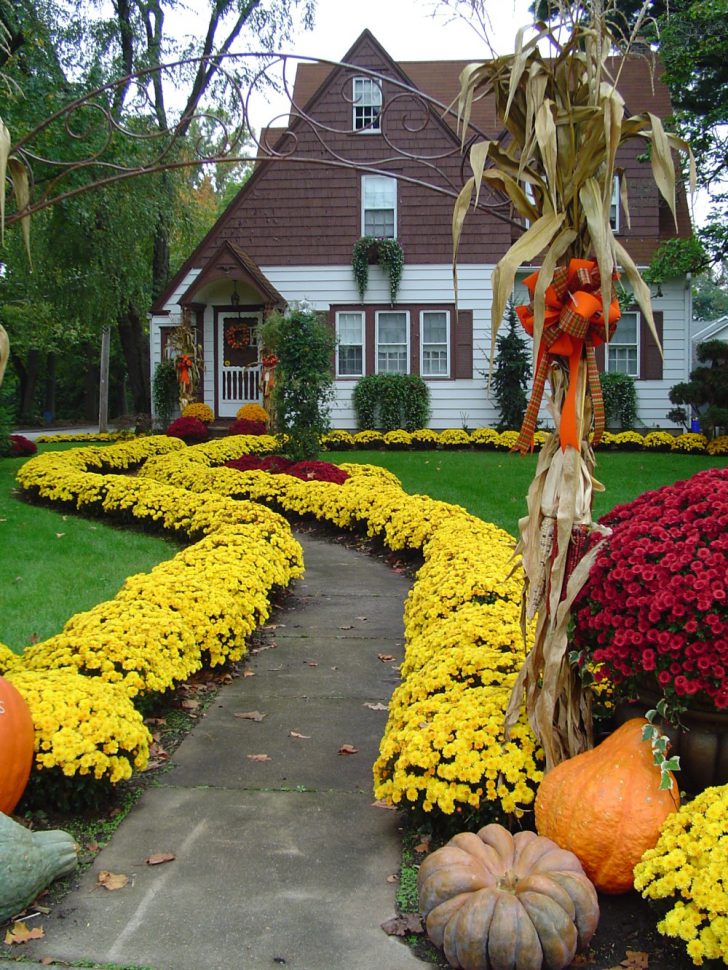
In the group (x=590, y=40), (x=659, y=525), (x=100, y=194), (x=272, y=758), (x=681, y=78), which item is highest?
(x=681, y=78)

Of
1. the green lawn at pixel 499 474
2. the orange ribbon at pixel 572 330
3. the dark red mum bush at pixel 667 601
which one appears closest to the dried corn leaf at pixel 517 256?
the orange ribbon at pixel 572 330

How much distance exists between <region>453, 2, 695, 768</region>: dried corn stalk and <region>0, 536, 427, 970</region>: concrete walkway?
0.87 m

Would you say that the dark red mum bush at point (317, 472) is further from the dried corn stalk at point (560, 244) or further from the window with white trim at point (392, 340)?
the window with white trim at point (392, 340)

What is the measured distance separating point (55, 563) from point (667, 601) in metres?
6.42

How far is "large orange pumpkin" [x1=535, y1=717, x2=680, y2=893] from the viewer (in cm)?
298

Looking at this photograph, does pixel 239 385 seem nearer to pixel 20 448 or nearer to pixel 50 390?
pixel 20 448

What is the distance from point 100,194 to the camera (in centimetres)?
1528

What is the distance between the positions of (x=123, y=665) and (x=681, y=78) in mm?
14084

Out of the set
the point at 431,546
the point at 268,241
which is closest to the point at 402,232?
the point at 268,241

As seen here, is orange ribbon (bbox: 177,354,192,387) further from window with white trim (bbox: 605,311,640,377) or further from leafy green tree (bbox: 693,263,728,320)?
leafy green tree (bbox: 693,263,728,320)

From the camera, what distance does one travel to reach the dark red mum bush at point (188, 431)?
1858 cm

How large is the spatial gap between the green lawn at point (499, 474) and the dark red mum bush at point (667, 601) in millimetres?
6227

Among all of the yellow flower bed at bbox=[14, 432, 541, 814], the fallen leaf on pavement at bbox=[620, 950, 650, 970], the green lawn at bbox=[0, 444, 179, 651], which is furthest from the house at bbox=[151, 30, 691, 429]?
the fallen leaf on pavement at bbox=[620, 950, 650, 970]

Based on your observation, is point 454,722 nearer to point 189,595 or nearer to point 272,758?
point 272,758
